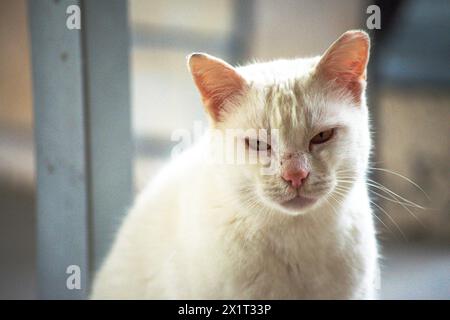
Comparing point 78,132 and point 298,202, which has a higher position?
point 78,132

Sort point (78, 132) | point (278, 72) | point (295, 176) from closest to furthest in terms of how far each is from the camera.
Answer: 1. point (295, 176)
2. point (278, 72)
3. point (78, 132)

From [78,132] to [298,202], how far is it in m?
0.65

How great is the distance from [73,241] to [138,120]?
373mm

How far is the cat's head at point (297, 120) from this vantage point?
1.00 m

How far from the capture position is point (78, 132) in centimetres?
136

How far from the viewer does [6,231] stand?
1.45m

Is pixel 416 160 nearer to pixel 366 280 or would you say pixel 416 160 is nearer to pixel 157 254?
pixel 366 280

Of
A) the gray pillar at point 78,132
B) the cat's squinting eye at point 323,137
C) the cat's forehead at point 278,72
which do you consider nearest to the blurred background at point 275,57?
the gray pillar at point 78,132

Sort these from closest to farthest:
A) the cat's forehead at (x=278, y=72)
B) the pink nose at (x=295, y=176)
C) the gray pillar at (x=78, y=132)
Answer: the pink nose at (x=295, y=176)
the cat's forehead at (x=278, y=72)
the gray pillar at (x=78, y=132)

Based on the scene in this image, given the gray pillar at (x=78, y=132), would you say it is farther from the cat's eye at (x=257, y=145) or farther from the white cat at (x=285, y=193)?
the cat's eye at (x=257, y=145)

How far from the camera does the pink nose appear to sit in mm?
975

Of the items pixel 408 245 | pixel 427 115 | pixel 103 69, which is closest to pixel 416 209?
pixel 408 245

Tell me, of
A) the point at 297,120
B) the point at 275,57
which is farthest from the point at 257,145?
the point at 275,57

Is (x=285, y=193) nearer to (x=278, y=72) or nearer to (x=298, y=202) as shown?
(x=298, y=202)
